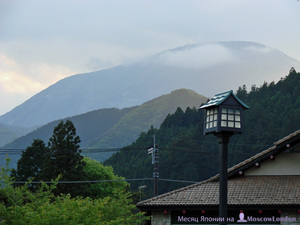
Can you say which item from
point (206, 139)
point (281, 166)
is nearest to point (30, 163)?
point (206, 139)

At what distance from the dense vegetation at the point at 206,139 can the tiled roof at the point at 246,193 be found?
167ft

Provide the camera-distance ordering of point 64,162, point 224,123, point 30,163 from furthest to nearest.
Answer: point 30,163, point 64,162, point 224,123

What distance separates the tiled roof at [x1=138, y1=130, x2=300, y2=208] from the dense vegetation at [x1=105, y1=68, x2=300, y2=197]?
167ft

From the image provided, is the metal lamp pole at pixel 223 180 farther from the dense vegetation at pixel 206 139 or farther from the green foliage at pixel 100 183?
the dense vegetation at pixel 206 139

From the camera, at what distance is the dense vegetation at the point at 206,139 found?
79.3 meters

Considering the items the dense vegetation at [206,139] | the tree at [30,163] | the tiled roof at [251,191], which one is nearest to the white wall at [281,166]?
the tiled roof at [251,191]

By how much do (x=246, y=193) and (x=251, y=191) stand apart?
0.23 metres

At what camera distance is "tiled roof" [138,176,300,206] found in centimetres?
1833

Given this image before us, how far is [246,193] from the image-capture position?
742 inches

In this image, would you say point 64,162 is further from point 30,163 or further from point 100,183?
point 100,183

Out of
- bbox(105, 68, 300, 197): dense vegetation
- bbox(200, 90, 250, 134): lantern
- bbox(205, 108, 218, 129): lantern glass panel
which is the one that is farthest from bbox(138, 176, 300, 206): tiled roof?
bbox(105, 68, 300, 197): dense vegetation

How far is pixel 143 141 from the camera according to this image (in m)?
97.4

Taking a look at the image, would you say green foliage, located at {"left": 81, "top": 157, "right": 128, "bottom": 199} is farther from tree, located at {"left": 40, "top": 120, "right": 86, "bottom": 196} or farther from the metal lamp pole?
the metal lamp pole

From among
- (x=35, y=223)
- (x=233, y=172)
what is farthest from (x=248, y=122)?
(x=35, y=223)
